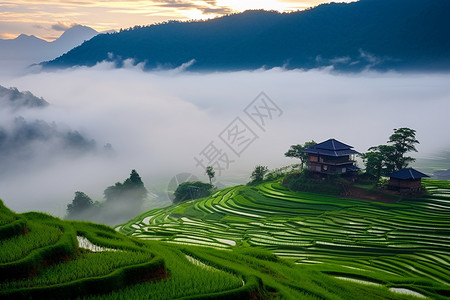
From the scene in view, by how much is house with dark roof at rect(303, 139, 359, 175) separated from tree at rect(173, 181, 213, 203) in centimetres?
1301

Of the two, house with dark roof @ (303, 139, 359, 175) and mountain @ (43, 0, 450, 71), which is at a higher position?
mountain @ (43, 0, 450, 71)

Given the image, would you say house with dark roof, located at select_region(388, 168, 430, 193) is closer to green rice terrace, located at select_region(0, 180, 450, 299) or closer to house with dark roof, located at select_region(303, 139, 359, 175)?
green rice terrace, located at select_region(0, 180, 450, 299)

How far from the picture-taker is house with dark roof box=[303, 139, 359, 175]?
122 ft

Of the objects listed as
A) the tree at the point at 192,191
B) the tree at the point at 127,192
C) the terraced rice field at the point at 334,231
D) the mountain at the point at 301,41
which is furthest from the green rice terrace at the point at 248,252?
the mountain at the point at 301,41

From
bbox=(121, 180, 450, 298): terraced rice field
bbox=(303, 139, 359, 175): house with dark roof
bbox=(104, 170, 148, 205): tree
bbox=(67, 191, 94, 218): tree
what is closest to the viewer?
bbox=(121, 180, 450, 298): terraced rice field

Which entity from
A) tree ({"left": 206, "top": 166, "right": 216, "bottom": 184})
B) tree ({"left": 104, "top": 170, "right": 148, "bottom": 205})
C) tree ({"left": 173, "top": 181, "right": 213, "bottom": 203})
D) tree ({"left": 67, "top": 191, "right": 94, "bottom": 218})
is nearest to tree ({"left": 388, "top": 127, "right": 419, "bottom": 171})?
tree ({"left": 173, "top": 181, "right": 213, "bottom": 203})

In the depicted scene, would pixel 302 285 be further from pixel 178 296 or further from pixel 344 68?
pixel 344 68

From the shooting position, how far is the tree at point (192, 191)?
151 feet

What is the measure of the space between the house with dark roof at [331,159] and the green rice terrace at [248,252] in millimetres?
3036

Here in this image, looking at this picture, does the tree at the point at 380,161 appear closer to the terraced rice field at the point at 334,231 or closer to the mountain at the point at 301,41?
the terraced rice field at the point at 334,231

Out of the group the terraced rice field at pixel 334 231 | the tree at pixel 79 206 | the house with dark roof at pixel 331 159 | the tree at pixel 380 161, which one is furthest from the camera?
the tree at pixel 79 206

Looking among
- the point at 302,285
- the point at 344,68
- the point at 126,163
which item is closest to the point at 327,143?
the point at 302,285

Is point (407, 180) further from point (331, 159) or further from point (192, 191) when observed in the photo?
point (192, 191)

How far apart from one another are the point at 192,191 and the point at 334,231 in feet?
73.0
